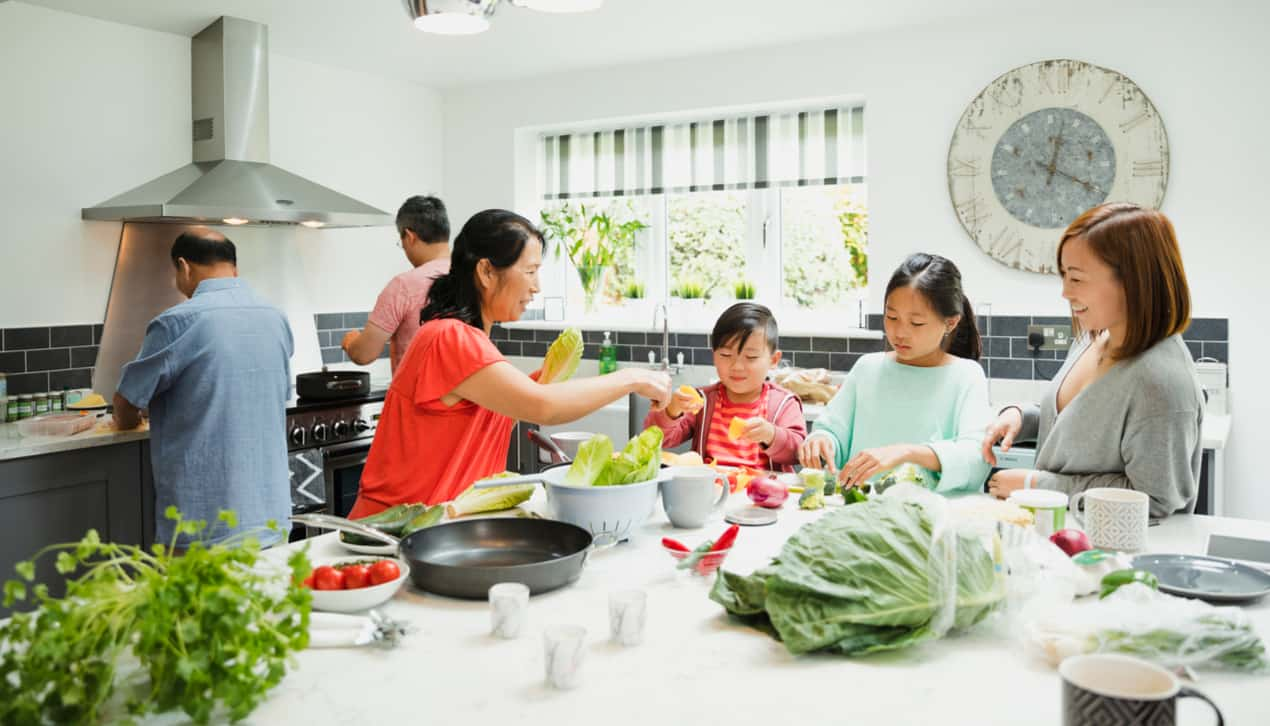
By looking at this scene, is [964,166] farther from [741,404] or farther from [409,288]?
[409,288]

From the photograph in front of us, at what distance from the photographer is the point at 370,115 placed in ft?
17.4

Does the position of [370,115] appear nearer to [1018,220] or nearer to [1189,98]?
[1018,220]

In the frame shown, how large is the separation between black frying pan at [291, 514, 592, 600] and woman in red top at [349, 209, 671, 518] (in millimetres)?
396

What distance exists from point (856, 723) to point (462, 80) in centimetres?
500

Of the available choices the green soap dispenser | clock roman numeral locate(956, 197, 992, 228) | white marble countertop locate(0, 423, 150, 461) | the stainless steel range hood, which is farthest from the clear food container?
clock roman numeral locate(956, 197, 992, 228)

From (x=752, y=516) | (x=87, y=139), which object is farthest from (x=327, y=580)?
(x=87, y=139)

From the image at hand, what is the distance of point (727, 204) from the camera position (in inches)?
203

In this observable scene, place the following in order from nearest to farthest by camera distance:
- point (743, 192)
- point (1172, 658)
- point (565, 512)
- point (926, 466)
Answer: point (1172, 658), point (565, 512), point (926, 466), point (743, 192)

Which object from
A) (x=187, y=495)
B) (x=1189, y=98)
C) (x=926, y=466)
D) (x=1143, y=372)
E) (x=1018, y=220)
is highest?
(x=1189, y=98)

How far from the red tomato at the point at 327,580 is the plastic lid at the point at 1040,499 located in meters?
1.19

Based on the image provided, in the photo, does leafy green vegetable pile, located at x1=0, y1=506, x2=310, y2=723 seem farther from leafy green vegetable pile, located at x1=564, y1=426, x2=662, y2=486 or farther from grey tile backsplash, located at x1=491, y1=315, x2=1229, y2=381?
grey tile backsplash, located at x1=491, y1=315, x2=1229, y2=381

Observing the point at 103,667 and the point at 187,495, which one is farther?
the point at 187,495

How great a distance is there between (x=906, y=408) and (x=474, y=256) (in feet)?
3.95

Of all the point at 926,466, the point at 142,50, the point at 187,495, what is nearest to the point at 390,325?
the point at 187,495
